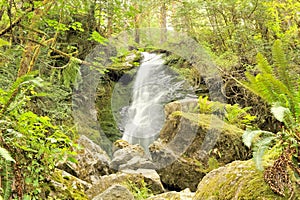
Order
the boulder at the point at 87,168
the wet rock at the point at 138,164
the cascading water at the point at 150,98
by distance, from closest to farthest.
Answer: the boulder at the point at 87,168 → the wet rock at the point at 138,164 → the cascading water at the point at 150,98

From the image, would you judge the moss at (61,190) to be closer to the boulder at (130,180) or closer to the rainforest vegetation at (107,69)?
the rainforest vegetation at (107,69)

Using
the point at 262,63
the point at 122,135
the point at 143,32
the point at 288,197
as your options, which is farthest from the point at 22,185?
the point at 143,32

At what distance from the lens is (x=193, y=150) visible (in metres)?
5.41

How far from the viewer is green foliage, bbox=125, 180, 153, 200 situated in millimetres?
3667

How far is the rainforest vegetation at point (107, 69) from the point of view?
5.49ft

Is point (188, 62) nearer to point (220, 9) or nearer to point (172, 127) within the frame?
point (220, 9)

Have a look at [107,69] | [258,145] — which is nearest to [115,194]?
[258,145]

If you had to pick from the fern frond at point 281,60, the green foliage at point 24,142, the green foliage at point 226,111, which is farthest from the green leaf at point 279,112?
the green foliage at point 226,111

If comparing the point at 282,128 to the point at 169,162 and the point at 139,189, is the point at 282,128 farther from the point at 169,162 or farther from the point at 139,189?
the point at 169,162

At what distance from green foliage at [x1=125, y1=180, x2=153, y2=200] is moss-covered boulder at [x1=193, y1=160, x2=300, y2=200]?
1.80 meters

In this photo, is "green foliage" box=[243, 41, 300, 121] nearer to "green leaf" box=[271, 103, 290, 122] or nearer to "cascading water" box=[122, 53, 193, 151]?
"green leaf" box=[271, 103, 290, 122]

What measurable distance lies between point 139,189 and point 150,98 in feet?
18.2

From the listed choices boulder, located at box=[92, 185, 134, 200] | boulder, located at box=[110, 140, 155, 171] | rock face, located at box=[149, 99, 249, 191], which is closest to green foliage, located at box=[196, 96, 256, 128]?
rock face, located at box=[149, 99, 249, 191]

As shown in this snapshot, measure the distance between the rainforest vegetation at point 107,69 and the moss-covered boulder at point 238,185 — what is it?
0.07 m
